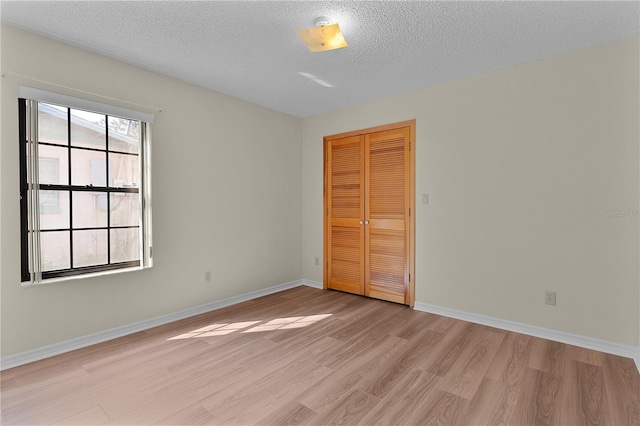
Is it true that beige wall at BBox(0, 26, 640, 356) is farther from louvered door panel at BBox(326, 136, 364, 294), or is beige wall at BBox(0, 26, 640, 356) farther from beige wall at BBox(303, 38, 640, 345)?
louvered door panel at BBox(326, 136, 364, 294)

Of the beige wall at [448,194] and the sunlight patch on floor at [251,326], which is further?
the sunlight patch on floor at [251,326]

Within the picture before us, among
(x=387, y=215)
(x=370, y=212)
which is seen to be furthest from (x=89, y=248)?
(x=387, y=215)

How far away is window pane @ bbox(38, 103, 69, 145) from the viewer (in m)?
2.47

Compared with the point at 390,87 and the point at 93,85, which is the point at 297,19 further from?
the point at 93,85

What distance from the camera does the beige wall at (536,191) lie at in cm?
254

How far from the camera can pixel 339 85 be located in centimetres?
349

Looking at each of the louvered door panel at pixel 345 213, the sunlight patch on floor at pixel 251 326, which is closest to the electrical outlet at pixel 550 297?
the louvered door panel at pixel 345 213

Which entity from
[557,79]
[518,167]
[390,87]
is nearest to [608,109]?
[557,79]

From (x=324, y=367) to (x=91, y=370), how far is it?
1.73 m

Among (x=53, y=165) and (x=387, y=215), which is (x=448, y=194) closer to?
(x=387, y=215)

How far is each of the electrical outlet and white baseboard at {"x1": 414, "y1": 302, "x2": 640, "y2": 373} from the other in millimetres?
247

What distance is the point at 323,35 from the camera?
2195 mm

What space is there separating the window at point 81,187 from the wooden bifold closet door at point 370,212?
240 cm

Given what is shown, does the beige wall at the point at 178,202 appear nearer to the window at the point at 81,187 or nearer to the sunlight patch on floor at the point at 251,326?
the window at the point at 81,187
